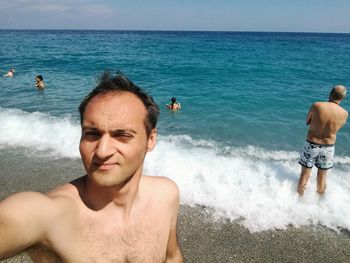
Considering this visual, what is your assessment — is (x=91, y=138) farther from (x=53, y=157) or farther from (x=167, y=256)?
(x=53, y=157)

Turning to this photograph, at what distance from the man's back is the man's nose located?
4.73m

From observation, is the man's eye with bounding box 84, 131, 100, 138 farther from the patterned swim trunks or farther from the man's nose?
the patterned swim trunks

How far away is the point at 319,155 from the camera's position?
17.5 feet

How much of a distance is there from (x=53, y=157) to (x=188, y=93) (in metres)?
9.82

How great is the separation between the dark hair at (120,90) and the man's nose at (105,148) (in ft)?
0.69

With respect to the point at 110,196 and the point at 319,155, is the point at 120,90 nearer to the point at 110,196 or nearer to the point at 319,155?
the point at 110,196

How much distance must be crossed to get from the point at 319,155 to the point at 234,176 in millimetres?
1677

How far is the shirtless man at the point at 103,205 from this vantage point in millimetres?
1299

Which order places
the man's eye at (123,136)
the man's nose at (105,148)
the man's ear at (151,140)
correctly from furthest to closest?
1. the man's ear at (151,140)
2. the man's eye at (123,136)
3. the man's nose at (105,148)

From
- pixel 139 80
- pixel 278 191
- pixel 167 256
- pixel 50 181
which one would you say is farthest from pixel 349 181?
pixel 139 80

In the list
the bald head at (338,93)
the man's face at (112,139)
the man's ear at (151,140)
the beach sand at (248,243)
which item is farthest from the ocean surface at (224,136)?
the bald head at (338,93)

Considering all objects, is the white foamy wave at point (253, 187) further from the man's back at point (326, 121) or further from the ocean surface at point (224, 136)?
the man's back at point (326, 121)

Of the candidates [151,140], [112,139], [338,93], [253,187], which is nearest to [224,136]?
[253,187]

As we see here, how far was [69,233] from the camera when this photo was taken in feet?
4.81
